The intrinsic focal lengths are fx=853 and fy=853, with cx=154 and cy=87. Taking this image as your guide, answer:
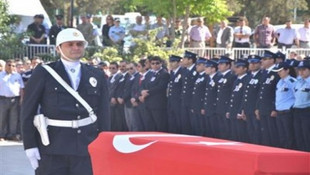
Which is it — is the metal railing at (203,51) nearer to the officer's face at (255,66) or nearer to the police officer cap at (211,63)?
the police officer cap at (211,63)

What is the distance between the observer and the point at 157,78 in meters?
17.8

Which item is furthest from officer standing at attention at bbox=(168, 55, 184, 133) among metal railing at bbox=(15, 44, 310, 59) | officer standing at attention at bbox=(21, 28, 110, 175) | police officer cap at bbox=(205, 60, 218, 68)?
officer standing at attention at bbox=(21, 28, 110, 175)

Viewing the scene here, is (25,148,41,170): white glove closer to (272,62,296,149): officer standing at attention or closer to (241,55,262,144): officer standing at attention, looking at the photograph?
(272,62,296,149): officer standing at attention

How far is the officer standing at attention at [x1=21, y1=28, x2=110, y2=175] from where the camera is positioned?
7.50 metres

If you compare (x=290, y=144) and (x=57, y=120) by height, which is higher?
(x=57, y=120)

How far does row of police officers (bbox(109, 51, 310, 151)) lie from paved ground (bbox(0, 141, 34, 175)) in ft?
9.14

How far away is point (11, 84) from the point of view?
64.1 ft

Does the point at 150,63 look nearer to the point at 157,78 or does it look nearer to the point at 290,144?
the point at 157,78

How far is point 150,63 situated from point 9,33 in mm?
7428

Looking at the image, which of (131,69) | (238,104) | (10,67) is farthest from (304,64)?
(10,67)

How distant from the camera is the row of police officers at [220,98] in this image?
14148mm

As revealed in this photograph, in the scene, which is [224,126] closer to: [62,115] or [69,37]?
[62,115]

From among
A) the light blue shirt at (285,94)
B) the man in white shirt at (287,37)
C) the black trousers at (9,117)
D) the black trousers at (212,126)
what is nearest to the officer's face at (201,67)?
the black trousers at (212,126)

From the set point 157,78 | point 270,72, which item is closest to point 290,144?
point 270,72
